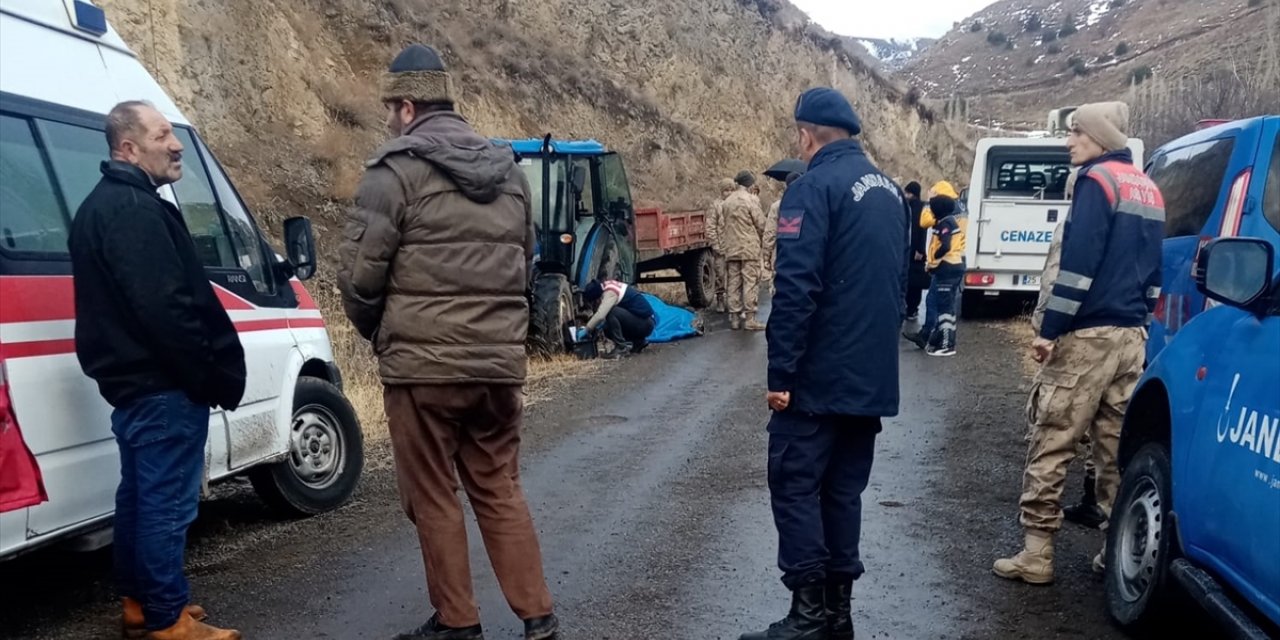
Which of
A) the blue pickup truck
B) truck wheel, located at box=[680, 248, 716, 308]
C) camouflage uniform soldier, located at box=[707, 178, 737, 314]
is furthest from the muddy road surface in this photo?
truck wheel, located at box=[680, 248, 716, 308]

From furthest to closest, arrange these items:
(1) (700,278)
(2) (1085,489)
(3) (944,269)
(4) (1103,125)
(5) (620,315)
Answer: (1) (700,278)
(5) (620,315)
(3) (944,269)
(2) (1085,489)
(4) (1103,125)

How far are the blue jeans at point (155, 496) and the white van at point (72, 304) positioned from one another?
0.25m

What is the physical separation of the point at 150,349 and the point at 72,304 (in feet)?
1.76

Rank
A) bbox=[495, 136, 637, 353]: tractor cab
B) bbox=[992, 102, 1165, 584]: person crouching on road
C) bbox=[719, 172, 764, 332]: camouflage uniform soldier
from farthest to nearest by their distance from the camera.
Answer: bbox=[719, 172, 764, 332]: camouflage uniform soldier
bbox=[495, 136, 637, 353]: tractor cab
bbox=[992, 102, 1165, 584]: person crouching on road

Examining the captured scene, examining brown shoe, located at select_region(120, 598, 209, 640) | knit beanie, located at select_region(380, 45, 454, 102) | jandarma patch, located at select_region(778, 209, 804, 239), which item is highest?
knit beanie, located at select_region(380, 45, 454, 102)

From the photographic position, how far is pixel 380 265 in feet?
12.6

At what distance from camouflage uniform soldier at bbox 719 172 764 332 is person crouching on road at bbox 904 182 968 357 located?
293cm

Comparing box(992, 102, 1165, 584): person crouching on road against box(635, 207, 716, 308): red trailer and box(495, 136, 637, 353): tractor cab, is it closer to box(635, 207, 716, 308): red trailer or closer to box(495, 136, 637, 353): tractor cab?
box(495, 136, 637, 353): tractor cab

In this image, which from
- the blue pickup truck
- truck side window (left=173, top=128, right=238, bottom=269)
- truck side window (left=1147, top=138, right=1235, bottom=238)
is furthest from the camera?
→ truck side window (left=1147, top=138, right=1235, bottom=238)

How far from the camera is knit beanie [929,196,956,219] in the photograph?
1202 centimetres

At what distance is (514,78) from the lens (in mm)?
25062

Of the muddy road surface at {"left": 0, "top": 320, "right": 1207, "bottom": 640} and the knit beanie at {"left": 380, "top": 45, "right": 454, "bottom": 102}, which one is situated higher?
the knit beanie at {"left": 380, "top": 45, "right": 454, "bottom": 102}

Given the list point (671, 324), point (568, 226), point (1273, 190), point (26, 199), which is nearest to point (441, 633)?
point (26, 199)

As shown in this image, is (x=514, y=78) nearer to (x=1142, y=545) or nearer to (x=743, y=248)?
(x=743, y=248)
